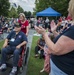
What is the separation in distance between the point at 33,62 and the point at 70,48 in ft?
18.7

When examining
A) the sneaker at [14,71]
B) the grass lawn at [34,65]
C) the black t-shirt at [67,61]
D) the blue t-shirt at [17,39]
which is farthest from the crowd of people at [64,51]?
the blue t-shirt at [17,39]

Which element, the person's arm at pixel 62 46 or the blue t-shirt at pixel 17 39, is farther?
the blue t-shirt at pixel 17 39

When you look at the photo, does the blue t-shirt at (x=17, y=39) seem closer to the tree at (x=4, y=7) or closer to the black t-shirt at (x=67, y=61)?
the black t-shirt at (x=67, y=61)

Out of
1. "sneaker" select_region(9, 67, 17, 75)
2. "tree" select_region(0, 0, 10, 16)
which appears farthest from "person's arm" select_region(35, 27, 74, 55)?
"tree" select_region(0, 0, 10, 16)

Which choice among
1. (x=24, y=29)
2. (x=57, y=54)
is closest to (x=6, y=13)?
(x=24, y=29)

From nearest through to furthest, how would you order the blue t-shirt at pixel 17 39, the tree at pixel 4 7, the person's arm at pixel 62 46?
the person's arm at pixel 62 46, the blue t-shirt at pixel 17 39, the tree at pixel 4 7

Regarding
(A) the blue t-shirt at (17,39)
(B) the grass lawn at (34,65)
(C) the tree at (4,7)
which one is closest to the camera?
(B) the grass lawn at (34,65)

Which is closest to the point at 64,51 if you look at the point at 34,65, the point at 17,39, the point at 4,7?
the point at 17,39

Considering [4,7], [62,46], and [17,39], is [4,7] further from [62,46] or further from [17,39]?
[62,46]

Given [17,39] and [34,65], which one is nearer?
[17,39]

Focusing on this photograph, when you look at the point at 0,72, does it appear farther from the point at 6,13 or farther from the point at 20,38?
the point at 6,13

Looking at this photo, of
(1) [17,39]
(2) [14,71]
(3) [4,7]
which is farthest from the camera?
(3) [4,7]

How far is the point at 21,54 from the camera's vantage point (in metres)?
6.68

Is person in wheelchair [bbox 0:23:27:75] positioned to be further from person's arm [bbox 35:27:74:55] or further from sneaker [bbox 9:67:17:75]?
person's arm [bbox 35:27:74:55]
